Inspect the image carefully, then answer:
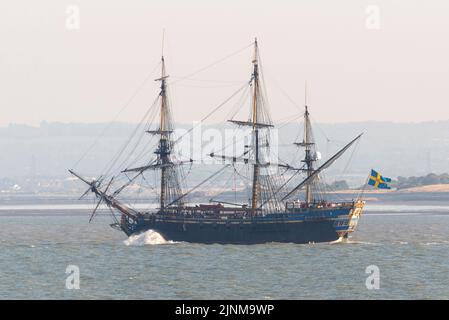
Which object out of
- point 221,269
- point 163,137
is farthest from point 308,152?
point 221,269

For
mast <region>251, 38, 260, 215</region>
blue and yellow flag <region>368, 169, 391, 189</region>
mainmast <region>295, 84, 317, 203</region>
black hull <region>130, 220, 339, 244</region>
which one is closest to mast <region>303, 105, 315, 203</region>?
mainmast <region>295, 84, 317, 203</region>

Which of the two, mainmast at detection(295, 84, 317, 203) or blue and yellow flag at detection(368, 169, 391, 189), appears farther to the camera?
mainmast at detection(295, 84, 317, 203)

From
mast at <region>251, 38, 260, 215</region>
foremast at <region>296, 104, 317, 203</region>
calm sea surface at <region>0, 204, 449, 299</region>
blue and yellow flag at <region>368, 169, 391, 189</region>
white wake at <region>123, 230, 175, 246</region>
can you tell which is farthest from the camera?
foremast at <region>296, 104, 317, 203</region>

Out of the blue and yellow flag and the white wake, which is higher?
the blue and yellow flag

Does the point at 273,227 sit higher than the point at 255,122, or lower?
lower

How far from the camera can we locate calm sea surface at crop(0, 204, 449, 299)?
2579 inches

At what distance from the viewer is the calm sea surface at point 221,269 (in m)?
65.5

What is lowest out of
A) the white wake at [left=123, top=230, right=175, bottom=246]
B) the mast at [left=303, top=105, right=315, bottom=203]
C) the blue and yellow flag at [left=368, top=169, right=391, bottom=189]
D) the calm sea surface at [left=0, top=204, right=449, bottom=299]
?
the calm sea surface at [left=0, top=204, right=449, bottom=299]

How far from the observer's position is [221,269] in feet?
259

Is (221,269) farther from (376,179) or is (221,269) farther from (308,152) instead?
(308,152)

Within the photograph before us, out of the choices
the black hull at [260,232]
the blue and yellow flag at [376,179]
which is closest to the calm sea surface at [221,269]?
the black hull at [260,232]

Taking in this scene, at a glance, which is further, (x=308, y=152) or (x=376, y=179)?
(x=308, y=152)

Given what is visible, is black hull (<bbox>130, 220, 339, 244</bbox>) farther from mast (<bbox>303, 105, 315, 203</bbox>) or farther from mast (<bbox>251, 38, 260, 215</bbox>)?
mast (<bbox>303, 105, 315, 203</bbox>)
